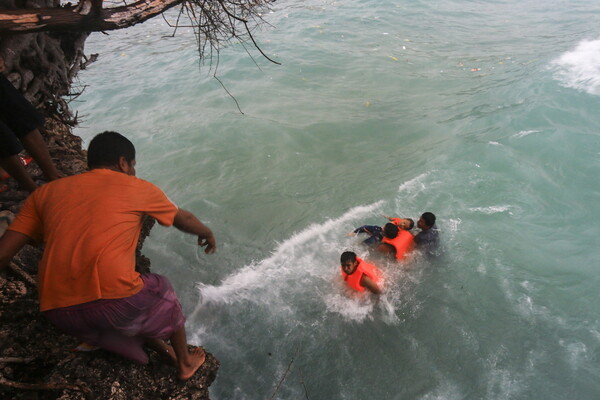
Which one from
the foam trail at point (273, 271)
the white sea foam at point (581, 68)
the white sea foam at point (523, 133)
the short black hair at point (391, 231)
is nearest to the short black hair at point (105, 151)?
the foam trail at point (273, 271)

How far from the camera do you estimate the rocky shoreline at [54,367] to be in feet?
8.21

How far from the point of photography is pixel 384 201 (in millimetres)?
6812

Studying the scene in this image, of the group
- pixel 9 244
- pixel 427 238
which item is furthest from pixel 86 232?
pixel 427 238

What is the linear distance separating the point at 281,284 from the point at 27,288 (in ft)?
9.91

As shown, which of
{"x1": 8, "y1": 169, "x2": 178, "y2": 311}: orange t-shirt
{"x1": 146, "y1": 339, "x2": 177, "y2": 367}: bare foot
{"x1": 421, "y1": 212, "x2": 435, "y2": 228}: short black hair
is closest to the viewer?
{"x1": 8, "y1": 169, "x2": 178, "y2": 311}: orange t-shirt

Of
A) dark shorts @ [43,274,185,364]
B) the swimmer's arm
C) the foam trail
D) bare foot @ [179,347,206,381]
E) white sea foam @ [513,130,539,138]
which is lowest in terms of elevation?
the foam trail

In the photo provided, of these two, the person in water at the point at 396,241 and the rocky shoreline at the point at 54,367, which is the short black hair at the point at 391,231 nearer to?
the person in water at the point at 396,241

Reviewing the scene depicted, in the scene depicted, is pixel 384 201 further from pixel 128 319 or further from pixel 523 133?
pixel 128 319

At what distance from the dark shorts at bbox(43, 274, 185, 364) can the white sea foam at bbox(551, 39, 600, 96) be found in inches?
469

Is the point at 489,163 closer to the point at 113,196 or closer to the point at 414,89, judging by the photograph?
the point at 414,89

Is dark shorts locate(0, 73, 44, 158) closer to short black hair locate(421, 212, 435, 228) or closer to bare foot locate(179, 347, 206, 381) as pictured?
bare foot locate(179, 347, 206, 381)

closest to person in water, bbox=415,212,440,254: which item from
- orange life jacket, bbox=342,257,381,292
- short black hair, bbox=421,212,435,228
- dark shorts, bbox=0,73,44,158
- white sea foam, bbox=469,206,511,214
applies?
short black hair, bbox=421,212,435,228

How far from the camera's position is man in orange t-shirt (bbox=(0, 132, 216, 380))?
212cm

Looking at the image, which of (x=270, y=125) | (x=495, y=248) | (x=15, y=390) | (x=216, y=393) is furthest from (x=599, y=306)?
(x=270, y=125)
